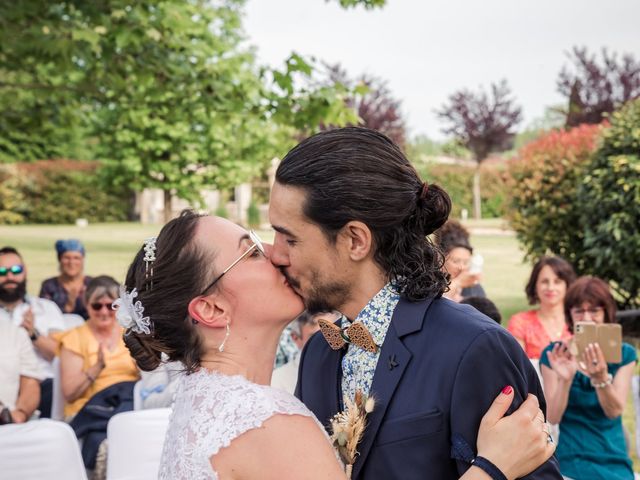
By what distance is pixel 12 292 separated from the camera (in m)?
6.60

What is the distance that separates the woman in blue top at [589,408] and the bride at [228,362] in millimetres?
2772

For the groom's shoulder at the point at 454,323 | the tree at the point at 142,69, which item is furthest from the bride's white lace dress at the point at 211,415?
the tree at the point at 142,69

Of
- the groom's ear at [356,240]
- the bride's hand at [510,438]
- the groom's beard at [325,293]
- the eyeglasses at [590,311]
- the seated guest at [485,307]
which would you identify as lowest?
the eyeglasses at [590,311]

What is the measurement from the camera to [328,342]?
2.15 m

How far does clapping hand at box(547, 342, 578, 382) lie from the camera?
4457 millimetres

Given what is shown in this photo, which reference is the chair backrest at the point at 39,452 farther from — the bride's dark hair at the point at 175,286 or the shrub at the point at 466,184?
the shrub at the point at 466,184

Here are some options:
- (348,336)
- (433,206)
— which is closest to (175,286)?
(348,336)

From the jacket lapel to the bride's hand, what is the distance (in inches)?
9.3

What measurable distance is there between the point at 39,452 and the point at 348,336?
2461 millimetres

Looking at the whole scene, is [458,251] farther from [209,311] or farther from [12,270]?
[209,311]

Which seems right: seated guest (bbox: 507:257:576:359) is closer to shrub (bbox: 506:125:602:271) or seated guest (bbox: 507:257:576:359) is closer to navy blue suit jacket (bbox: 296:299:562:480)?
navy blue suit jacket (bbox: 296:299:562:480)

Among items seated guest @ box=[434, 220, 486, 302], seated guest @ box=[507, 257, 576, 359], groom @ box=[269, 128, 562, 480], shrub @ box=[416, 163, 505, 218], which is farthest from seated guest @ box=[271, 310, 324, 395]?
shrub @ box=[416, 163, 505, 218]

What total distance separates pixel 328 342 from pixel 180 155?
2613 cm

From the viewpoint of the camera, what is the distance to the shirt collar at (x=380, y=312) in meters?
2.01
